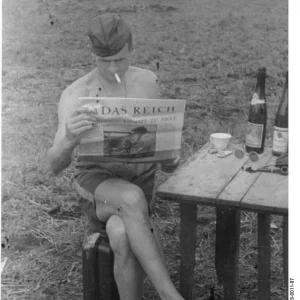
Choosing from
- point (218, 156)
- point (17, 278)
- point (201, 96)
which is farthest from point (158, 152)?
point (201, 96)

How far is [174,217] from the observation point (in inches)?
117

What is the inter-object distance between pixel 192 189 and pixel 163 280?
34 cm

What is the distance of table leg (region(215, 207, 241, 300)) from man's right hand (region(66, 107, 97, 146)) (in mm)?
609

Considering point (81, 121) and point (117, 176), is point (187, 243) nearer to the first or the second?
point (117, 176)

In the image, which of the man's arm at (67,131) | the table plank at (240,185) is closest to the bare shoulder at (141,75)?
the man's arm at (67,131)

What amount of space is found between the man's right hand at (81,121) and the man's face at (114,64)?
12.7 inches

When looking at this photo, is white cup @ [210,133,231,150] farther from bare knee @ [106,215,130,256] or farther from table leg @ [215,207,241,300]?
bare knee @ [106,215,130,256]

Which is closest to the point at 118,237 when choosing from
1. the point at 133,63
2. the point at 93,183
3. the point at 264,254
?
the point at 93,183

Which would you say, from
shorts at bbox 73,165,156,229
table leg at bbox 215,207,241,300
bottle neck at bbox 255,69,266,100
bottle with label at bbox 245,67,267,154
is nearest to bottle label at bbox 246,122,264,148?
bottle with label at bbox 245,67,267,154

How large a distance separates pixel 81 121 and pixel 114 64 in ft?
1.19

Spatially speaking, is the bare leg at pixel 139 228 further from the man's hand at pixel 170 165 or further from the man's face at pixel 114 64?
the man's face at pixel 114 64

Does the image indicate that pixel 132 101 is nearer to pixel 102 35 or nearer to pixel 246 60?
pixel 102 35
